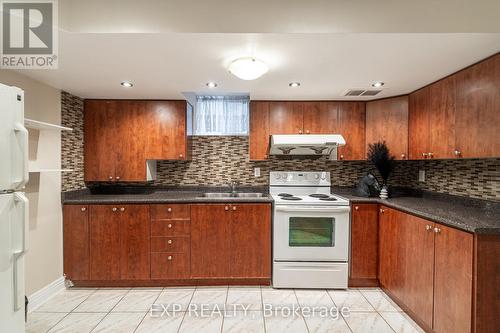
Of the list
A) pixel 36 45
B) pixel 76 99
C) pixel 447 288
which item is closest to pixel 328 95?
pixel 447 288

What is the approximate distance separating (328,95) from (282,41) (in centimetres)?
134

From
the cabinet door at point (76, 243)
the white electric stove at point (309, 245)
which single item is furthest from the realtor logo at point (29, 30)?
the white electric stove at point (309, 245)

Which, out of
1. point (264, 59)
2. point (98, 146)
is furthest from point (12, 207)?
point (264, 59)

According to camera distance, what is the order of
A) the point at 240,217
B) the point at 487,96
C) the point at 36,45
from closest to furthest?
the point at 36,45, the point at 487,96, the point at 240,217

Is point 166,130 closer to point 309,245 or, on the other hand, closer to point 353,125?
point 309,245

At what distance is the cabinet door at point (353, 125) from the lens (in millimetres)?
2906

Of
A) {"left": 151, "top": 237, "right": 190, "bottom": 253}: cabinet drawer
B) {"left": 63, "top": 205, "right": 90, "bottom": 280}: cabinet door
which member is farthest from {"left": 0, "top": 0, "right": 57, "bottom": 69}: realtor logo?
{"left": 151, "top": 237, "right": 190, "bottom": 253}: cabinet drawer

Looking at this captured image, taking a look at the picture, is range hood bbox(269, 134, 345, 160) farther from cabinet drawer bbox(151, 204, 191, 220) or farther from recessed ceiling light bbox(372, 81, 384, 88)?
cabinet drawer bbox(151, 204, 191, 220)

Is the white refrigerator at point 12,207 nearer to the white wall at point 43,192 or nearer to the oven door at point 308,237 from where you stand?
the white wall at point 43,192

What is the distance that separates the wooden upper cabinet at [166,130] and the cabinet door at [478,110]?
269 centimetres

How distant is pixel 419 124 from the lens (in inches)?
98.4

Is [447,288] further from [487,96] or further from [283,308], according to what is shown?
[487,96]

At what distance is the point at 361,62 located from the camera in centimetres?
188

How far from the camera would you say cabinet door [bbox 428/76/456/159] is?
210cm
